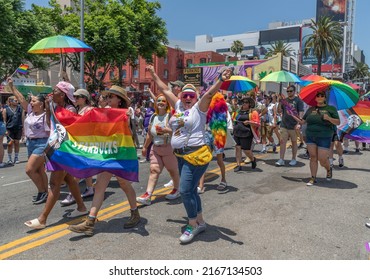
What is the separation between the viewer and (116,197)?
594cm

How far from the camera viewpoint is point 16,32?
711 inches

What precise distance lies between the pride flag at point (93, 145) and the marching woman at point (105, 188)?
0.14m

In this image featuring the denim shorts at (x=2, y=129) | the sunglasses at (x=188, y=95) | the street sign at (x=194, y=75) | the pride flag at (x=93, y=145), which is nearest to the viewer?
the sunglasses at (x=188, y=95)

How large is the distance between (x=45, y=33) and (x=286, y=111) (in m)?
17.0

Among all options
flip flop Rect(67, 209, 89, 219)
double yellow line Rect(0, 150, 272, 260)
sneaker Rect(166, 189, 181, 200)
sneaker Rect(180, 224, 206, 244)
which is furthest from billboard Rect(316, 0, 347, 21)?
sneaker Rect(180, 224, 206, 244)

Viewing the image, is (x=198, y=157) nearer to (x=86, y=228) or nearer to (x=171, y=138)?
(x=171, y=138)

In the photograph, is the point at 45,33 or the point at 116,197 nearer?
the point at 116,197

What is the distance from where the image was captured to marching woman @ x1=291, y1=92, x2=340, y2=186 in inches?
258

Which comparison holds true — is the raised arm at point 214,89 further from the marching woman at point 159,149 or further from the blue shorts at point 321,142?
the blue shorts at point 321,142

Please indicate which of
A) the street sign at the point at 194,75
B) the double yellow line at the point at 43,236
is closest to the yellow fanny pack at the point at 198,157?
the double yellow line at the point at 43,236

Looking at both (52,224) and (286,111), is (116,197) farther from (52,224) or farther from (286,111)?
(286,111)

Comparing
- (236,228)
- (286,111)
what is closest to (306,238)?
(236,228)

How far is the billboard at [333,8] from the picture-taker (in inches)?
4102

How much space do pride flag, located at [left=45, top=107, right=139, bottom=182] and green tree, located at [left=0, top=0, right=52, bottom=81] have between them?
14.9 meters
